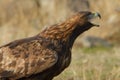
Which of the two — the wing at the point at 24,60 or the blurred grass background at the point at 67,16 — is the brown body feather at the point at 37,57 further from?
the blurred grass background at the point at 67,16

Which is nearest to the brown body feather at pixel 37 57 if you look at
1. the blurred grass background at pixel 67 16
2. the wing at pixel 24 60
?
the wing at pixel 24 60

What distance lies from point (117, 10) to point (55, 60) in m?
11.0

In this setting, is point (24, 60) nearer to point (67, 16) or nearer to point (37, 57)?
point (37, 57)

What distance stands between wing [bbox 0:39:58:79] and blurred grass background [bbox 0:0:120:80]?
2645 millimetres

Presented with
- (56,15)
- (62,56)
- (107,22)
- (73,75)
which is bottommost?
(107,22)

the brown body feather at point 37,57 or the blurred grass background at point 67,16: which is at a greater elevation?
the brown body feather at point 37,57

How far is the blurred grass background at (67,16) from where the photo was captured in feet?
39.2

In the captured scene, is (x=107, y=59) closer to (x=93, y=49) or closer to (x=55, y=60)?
(x=93, y=49)

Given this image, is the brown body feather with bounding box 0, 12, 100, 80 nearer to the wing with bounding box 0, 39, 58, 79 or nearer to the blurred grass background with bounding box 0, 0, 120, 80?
the wing with bounding box 0, 39, 58, 79

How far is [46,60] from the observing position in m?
7.24

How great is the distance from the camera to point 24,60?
7.20m

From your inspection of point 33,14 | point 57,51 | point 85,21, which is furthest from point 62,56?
point 33,14

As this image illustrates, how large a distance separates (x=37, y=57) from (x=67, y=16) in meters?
8.96

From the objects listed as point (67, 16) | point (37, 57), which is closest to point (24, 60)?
point (37, 57)
